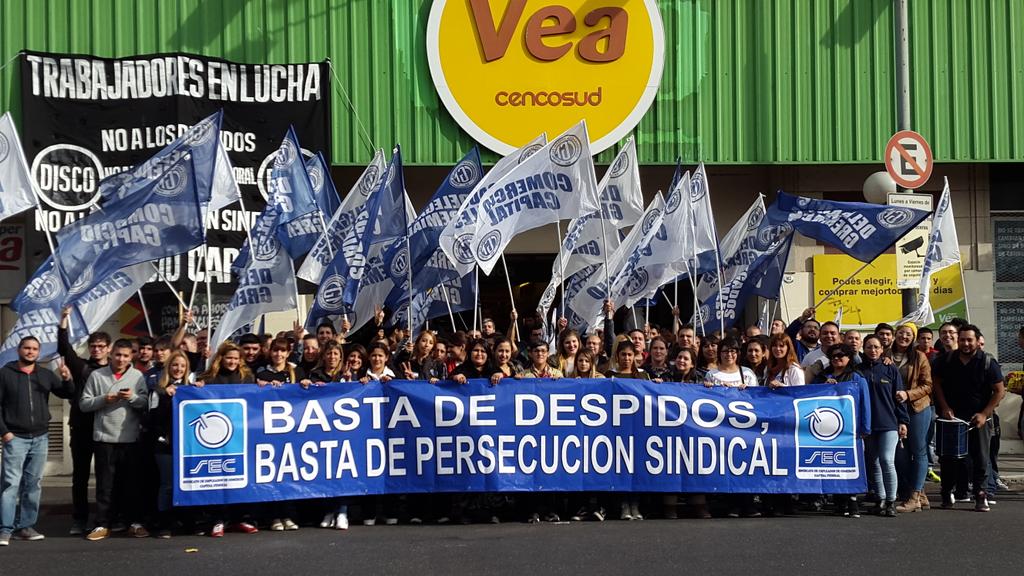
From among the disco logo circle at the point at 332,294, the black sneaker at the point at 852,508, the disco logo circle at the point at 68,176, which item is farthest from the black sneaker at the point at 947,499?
the disco logo circle at the point at 68,176

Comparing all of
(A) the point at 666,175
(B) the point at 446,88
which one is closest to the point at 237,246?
(B) the point at 446,88

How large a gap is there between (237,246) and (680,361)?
6.89 meters

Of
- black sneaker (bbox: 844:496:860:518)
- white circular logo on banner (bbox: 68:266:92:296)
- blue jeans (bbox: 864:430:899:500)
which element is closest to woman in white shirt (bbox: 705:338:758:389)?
blue jeans (bbox: 864:430:899:500)

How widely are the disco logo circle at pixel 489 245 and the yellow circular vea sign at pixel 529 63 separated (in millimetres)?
4661

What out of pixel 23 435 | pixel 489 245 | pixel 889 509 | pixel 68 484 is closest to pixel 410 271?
pixel 489 245

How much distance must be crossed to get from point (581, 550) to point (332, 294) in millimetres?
4582

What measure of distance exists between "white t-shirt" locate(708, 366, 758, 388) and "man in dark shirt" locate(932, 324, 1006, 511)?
1.98 metres

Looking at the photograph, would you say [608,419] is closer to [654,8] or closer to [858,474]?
[858,474]

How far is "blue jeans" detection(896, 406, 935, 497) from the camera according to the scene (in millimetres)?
10828

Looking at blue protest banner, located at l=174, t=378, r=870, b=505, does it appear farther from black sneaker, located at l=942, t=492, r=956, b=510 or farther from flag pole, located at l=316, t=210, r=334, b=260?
flag pole, located at l=316, t=210, r=334, b=260

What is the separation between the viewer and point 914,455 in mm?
10844

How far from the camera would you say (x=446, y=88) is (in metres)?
16.0

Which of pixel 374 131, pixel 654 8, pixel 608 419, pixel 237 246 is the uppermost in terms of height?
pixel 654 8

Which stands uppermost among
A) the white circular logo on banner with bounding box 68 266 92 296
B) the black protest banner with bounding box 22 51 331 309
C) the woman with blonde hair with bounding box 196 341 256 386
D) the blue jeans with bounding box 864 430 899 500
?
the black protest banner with bounding box 22 51 331 309
